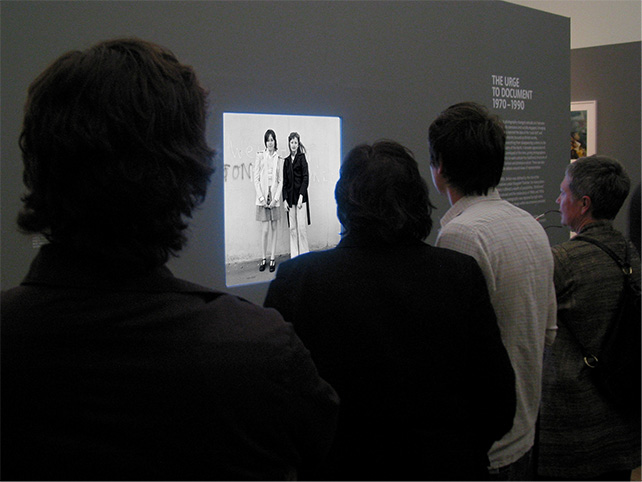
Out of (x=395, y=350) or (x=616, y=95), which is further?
(x=616, y=95)

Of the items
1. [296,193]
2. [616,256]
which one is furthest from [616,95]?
[616,256]

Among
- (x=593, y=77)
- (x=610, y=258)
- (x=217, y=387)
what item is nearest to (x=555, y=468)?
(x=610, y=258)

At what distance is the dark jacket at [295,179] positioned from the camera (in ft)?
14.2

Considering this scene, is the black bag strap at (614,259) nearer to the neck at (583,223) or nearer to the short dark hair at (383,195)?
the neck at (583,223)

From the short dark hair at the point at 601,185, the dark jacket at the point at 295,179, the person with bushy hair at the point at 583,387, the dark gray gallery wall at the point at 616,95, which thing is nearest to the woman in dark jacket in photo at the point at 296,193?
the dark jacket at the point at 295,179

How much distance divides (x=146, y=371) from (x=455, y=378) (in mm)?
1034

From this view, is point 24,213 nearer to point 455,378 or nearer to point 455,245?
point 455,378

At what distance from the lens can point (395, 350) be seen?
1684 mm

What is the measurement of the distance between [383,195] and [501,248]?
1.64 feet

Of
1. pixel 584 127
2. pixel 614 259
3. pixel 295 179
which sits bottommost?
pixel 614 259

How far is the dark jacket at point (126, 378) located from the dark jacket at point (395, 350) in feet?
2.26

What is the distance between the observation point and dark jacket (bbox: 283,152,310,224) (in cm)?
433

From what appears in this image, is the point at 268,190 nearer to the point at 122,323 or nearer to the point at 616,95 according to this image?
the point at 122,323

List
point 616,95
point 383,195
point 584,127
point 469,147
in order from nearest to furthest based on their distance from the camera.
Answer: point 383,195
point 469,147
point 616,95
point 584,127
